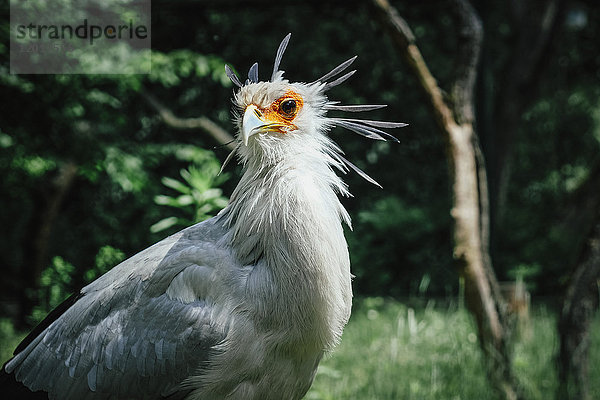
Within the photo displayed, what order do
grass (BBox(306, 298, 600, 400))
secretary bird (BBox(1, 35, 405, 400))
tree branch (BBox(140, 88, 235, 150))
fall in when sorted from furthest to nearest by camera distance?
tree branch (BBox(140, 88, 235, 150))
grass (BBox(306, 298, 600, 400))
secretary bird (BBox(1, 35, 405, 400))

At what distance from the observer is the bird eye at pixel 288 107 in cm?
235

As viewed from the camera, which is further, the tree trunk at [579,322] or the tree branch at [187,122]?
the tree branch at [187,122]

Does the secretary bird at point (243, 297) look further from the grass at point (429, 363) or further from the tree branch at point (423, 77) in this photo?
the grass at point (429, 363)

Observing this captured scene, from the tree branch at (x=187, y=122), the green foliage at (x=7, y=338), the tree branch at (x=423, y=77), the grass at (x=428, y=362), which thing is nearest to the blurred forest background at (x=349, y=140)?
the tree branch at (x=187, y=122)

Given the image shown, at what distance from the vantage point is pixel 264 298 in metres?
2.21

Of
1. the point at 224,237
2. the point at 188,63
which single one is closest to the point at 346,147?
the point at 188,63

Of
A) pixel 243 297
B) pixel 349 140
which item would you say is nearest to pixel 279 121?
pixel 243 297

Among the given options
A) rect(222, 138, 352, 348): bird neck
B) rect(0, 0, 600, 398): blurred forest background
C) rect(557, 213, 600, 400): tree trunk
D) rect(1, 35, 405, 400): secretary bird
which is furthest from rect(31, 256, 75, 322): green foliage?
rect(557, 213, 600, 400): tree trunk

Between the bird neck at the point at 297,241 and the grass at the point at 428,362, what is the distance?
55.7 inches

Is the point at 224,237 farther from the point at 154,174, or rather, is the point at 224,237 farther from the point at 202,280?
the point at 154,174

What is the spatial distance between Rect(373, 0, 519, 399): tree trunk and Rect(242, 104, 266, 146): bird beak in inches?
59.3

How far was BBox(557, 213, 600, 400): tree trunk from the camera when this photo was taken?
3352mm

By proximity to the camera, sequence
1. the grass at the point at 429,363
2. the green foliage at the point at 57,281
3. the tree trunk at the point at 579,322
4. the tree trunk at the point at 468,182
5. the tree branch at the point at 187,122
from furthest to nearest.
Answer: the tree branch at the point at 187,122 < the green foliage at the point at 57,281 < the grass at the point at 429,363 < the tree trunk at the point at 468,182 < the tree trunk at the point at 579,322

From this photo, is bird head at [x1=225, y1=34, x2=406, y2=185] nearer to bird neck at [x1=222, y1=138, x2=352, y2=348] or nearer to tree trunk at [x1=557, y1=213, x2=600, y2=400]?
bird neck at [x1=222, y1=138, x2=352, y2=348]
